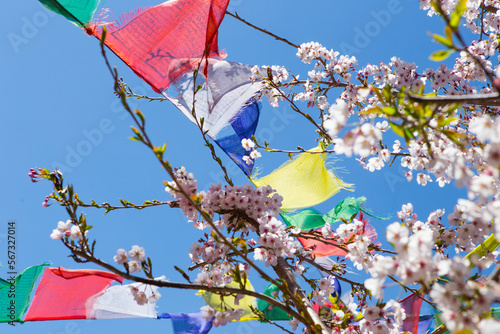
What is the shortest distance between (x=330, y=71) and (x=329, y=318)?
2356 millimetres

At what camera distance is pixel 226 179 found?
7.96ft

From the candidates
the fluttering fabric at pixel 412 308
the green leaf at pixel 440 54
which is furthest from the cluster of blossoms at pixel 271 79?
the fluttering fabric at pixel 412 308

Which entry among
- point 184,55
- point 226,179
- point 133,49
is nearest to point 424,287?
point 226,179

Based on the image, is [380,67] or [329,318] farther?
[380,67]

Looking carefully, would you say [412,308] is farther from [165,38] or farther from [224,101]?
[165,38]

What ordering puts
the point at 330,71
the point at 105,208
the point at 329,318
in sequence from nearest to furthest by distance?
the point at 329,318
the point at 105,208
the point at 330,71

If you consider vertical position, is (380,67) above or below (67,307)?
above

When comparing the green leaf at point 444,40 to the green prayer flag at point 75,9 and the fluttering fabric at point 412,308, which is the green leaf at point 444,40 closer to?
the green prayer flag at point 75,9

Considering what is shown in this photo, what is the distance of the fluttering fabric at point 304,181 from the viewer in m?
3.25

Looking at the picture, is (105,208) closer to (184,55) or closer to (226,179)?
(226,179)

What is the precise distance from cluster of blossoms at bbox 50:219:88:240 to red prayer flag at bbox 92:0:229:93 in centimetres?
130

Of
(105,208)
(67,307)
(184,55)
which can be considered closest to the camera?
(105,208)

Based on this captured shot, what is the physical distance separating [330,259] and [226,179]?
1976mm

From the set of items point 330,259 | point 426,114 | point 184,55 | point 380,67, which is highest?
point 380,67
